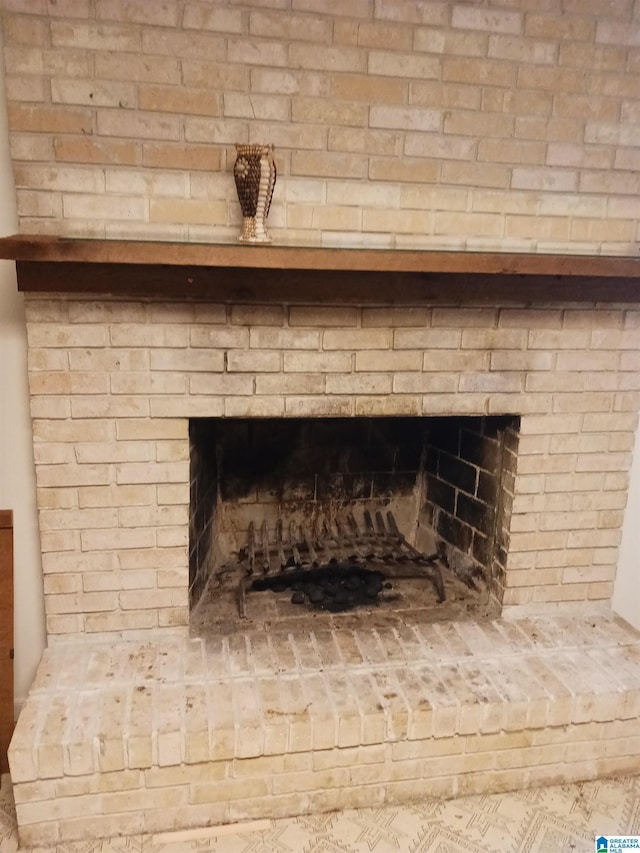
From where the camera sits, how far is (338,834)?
1.61 m

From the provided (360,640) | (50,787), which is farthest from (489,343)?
(50,787)

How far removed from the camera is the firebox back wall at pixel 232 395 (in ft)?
5.59

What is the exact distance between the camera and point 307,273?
1718mm

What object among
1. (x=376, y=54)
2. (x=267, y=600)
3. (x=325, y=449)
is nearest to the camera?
(x=376, y=54)

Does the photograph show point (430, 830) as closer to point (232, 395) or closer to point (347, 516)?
point (347, 516)

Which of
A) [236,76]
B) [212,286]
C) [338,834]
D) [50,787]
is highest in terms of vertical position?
[236,76]

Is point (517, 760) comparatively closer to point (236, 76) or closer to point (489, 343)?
point (489, 343)

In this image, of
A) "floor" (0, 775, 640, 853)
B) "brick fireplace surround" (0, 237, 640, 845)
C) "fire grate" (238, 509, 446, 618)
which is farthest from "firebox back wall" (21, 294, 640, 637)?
"floor" (0, 775, 640, 853)

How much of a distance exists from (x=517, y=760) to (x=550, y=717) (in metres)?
0.16

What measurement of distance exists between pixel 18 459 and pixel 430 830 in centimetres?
150

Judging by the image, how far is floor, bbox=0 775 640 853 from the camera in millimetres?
1573

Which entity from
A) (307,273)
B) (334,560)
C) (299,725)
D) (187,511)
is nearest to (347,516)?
(334,560)

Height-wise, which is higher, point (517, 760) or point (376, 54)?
point (376, 54)

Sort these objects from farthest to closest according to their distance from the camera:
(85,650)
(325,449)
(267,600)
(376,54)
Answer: (325,449) < (267,600) < (85,650) < (376,54)
